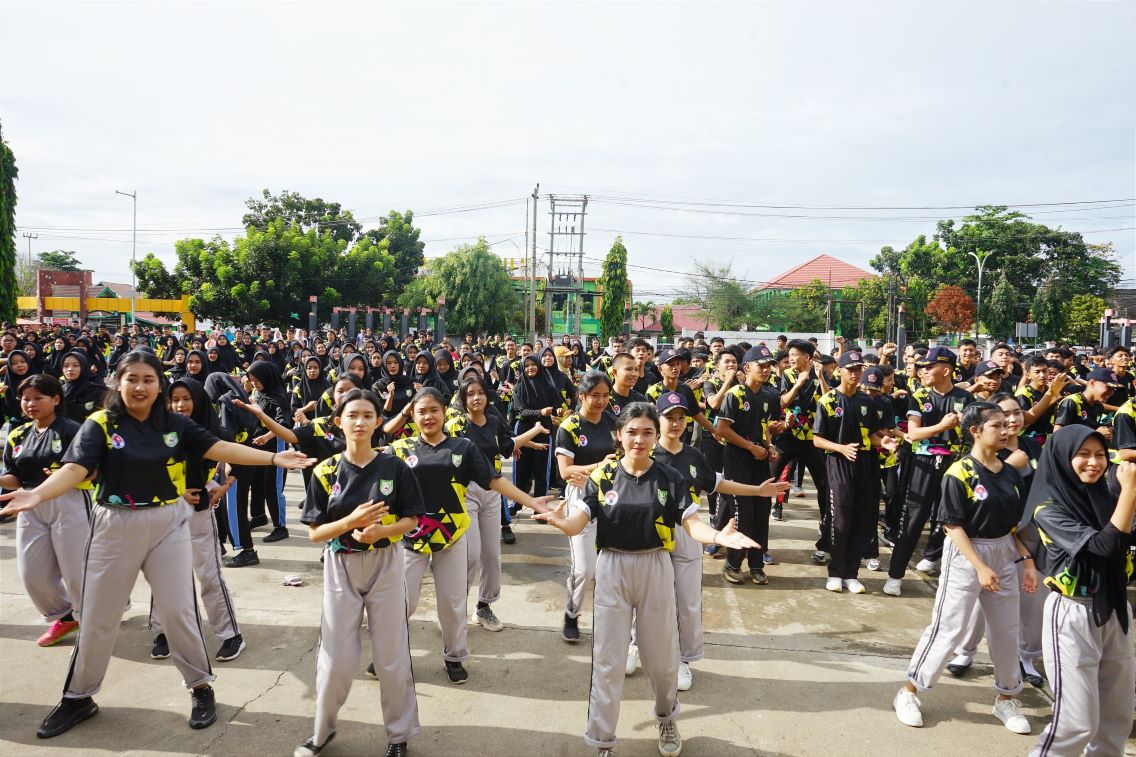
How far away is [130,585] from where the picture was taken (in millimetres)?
3629

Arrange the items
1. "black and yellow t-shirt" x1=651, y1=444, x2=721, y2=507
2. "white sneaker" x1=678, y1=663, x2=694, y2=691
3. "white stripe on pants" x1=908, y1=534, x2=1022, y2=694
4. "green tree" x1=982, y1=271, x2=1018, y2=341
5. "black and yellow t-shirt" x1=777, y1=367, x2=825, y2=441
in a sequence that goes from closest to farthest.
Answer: "white stripe on pants" x1=908, y1=534, x2=1022, y2=694 → "white sneaker" x1=678, y1=663, x2=694, y2=691 → "black and yellow t-shirt" x1=651, y1=444, x2=721, y2=507 → "black and yellow t-shirt" x1=777, y1=367, x2=825, y2=441 → "green tree" x1=982, y1=271, x2=1018, y2=341

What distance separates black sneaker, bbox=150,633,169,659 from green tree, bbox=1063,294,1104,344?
4300 centimetres

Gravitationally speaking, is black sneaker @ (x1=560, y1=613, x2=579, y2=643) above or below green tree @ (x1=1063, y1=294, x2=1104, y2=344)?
below

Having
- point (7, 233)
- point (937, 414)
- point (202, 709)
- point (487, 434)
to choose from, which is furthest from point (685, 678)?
point (7, 233)

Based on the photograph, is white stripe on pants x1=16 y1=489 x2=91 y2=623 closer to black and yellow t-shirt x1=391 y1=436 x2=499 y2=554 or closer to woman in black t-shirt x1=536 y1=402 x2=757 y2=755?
black and yellow t-shirt x1=391 y1=436 x2=499 y2=554

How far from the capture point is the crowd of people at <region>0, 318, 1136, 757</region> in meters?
3.24

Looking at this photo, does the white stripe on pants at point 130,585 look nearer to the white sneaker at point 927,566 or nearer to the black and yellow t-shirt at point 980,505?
the black and yellow t-shirt at point 980,505

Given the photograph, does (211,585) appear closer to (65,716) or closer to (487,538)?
(65,716)

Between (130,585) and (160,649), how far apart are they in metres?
1.05

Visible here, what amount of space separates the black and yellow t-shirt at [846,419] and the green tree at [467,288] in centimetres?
3269

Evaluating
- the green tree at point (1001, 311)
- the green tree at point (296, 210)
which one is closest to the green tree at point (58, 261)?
the green tree at point (296, 210)

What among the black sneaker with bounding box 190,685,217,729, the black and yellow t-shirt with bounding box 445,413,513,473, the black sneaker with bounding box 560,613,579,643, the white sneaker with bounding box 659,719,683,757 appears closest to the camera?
the white sneaker with bounding box 659,719,683,757

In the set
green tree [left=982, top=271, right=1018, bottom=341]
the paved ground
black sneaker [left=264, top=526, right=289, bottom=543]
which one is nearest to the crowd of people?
the paved ground

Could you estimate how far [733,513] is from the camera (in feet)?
20.8
